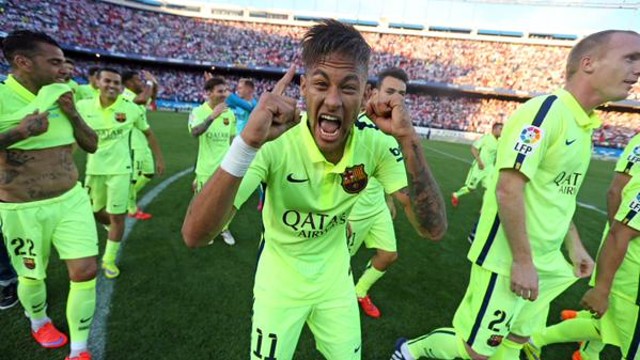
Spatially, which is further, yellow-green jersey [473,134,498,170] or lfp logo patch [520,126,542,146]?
yellow-green jersey [473,134,498,170]

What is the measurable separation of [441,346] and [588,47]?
2424 millimetres

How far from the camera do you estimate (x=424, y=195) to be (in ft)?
6.77

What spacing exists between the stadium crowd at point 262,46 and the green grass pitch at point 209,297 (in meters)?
32.5

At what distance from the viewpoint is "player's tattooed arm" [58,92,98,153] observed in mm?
3025

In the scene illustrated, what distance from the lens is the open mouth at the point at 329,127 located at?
1835 mm

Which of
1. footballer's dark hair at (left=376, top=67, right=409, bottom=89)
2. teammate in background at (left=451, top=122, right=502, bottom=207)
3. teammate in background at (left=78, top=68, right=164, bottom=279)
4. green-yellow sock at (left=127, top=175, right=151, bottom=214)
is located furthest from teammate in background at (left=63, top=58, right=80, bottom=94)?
teammate in background at (left=451, top=122, right=502, bottom=207)

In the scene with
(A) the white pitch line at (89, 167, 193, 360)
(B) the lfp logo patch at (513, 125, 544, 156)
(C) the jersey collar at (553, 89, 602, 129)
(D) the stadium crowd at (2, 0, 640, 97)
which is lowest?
(A) the white pitch line at (89, 167, 193, 360)

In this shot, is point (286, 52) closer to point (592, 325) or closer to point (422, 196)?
point (592, 325)

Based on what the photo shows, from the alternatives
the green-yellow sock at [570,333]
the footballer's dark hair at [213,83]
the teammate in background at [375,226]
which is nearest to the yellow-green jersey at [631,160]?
the green-yellow sock at [570,333]

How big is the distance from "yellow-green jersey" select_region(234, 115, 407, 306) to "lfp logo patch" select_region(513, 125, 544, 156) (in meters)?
0.76

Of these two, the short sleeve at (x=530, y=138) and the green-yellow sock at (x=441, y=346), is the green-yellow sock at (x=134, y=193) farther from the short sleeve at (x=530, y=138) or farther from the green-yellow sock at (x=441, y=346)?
the short sleeve at (x=530, y=138)

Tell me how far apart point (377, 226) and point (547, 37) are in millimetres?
48930

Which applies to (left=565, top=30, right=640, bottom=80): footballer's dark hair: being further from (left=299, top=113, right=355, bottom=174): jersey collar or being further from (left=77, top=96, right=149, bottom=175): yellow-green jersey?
(left=77, top=96, right=149, bottom=175): yellow-green jersey

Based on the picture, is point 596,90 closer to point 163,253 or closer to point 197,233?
point 197,233
